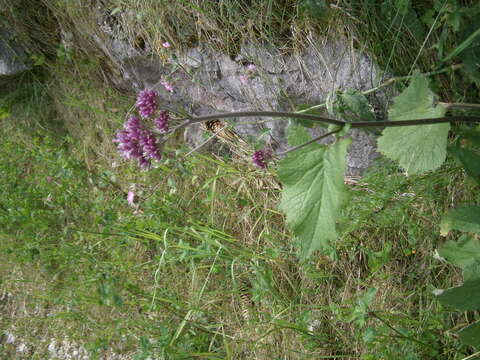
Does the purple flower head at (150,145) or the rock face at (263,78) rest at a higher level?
the purple flower head at (150,145)

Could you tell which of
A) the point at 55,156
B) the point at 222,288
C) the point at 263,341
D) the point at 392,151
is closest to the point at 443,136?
the point at 392,151

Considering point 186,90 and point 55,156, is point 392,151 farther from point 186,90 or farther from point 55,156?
point 55,156

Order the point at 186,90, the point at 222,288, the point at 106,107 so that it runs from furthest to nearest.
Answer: the point at 106,107 → the point at 186,90 → the point at 222,288

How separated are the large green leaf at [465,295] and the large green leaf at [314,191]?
19.3 inches

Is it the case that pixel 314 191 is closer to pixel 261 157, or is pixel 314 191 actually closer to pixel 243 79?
pixel 261 157

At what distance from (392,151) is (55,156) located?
213 cm

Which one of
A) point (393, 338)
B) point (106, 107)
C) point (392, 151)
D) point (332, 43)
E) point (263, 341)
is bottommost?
point (263, 341)

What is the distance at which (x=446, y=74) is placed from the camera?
5.76 ft

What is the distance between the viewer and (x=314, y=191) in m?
1.32

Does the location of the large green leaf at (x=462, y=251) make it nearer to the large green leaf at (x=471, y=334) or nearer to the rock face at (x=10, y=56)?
Answer: the large green leaf at (x=471, y=334)

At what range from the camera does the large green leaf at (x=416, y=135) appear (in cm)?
140

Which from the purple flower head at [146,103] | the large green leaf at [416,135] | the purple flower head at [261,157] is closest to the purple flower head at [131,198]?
the purple flower head at [261,157]

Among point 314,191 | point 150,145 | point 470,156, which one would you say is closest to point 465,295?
point 470,156

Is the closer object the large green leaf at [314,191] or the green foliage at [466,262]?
the large green leaf at [314,191]
